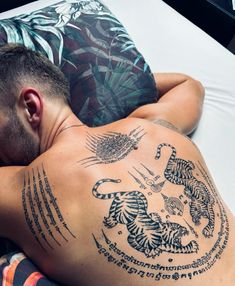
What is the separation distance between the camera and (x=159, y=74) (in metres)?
1.52

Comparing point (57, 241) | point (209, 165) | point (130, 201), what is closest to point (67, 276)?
point (57, 241)

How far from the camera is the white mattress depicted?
141 centimetres

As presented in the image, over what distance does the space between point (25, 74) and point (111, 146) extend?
30cm

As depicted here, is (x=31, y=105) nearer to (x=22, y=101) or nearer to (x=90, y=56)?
(x=22, y=101)

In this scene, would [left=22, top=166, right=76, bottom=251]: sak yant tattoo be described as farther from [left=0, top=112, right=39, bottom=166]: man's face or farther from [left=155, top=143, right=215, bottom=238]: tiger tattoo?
[left=155, top=143, right=215, bottom=238]: tiger tattoo

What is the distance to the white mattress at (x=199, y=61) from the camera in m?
1.41

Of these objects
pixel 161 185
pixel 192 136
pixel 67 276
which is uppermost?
pixel 161 185

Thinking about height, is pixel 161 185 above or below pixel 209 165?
above

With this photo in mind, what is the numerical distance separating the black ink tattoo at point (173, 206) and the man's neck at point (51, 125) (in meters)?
0.31

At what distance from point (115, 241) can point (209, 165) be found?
58 cm

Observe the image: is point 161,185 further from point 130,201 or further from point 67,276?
point 67,276

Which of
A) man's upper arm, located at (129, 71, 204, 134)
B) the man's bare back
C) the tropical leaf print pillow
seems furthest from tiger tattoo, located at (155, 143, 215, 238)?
the tropical leaf print pillow

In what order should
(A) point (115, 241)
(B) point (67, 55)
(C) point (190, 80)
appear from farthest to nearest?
(C) point (190, 80) → (B) point (67, 55) → (A) point (115, 241)

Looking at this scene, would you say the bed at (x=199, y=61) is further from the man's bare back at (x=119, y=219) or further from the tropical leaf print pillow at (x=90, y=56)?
the man's bare back at (x=119, y=219)
